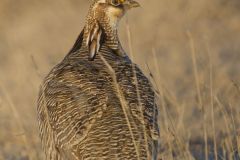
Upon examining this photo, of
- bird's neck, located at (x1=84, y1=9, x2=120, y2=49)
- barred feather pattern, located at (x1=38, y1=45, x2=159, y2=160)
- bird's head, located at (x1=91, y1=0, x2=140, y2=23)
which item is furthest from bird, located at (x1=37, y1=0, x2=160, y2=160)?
bird's head, located at (x1=91, y1=0, x2=140, y2=23)

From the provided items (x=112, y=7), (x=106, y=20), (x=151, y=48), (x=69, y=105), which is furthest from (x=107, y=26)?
(x=151, y=48)

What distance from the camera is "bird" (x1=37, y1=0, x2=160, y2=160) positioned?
6.69m

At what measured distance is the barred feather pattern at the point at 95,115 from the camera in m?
6.69

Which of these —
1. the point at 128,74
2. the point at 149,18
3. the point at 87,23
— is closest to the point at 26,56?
the point at 149,18

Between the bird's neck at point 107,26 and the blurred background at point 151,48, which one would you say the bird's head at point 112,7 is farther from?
the blurred background at point 151,48

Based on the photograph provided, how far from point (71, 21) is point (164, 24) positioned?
1837mm

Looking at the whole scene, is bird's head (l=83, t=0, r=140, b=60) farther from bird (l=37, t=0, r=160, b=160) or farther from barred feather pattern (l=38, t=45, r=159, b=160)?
barred feather pattern (l=38, t=45, r=159, b=160)

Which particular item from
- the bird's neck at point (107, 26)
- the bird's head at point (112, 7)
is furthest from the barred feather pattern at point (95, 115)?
the bird's head at point (112, 7)

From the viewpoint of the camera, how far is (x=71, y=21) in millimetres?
17766

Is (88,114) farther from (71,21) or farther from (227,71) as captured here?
(71,21)

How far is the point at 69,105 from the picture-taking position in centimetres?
697

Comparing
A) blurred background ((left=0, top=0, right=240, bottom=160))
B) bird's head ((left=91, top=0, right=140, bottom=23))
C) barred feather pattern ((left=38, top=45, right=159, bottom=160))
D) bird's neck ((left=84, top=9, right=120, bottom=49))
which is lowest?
blurred background ((left=0, top=0, right=240, bottom=160))

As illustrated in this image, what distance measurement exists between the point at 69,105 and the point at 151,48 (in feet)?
19.4

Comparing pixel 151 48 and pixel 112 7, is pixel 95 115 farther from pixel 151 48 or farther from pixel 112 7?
pixel 151 48
